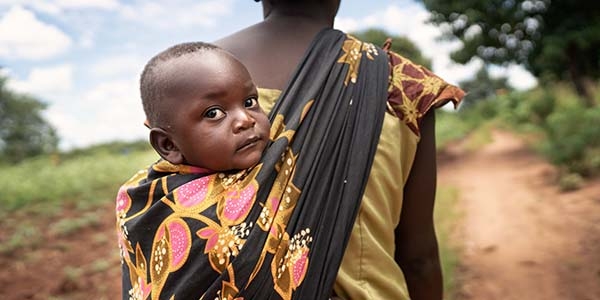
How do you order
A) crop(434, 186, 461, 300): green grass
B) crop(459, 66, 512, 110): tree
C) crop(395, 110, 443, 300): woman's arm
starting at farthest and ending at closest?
crop(459, 66, 512, 110): tree < crop(434, 186, 461, 300): green grass < crop(395, 110, 443, 300): woman's arm

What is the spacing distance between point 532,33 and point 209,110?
31.5ft

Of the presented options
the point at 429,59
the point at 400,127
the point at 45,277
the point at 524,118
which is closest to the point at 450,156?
the point at 524,118

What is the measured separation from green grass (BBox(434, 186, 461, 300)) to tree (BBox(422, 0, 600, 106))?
3.04m

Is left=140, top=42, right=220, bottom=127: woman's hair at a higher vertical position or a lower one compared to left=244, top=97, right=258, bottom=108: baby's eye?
higher

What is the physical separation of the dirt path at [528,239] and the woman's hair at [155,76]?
3.75 m

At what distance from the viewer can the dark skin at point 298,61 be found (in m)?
1.24

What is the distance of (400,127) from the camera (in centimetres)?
129

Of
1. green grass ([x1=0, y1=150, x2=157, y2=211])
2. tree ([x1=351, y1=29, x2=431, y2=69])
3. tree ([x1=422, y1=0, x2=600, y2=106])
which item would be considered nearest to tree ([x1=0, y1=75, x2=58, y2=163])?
green grass ([x1=0, y1=150, x2=157, y2=211])

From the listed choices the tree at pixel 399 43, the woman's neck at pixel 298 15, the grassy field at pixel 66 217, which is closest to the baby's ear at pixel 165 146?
A: the woman's neck at pixel 298 15

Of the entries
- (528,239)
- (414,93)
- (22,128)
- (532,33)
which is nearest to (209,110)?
(414,93)

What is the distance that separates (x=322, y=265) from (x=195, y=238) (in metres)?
0.28

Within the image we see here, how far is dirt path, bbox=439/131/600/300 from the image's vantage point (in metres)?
4.32

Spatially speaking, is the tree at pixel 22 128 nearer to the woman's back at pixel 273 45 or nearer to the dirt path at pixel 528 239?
the dirt path at pixel 528 239

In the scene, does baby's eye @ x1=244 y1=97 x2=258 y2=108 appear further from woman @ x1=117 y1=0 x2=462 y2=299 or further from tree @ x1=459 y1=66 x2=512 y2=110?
tree @ x1=459 y1=66 x2=512 y2=110
